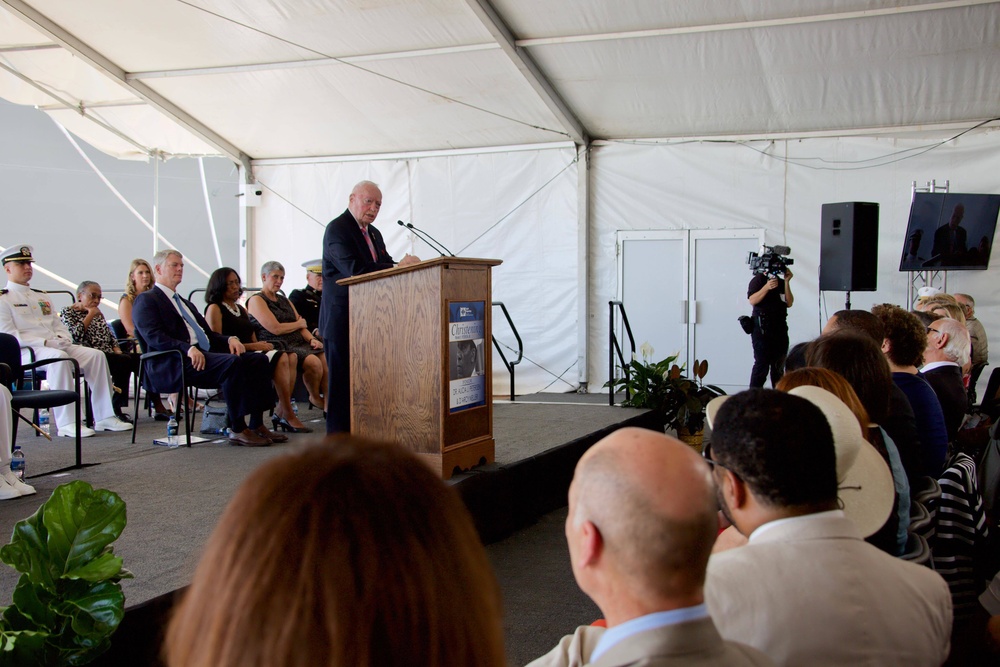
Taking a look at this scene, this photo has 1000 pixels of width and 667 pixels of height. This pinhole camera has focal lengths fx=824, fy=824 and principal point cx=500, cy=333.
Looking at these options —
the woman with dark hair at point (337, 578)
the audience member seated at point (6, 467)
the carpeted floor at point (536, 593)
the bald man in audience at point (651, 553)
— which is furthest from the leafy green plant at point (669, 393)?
the woman with dark hair at point (337, 578)

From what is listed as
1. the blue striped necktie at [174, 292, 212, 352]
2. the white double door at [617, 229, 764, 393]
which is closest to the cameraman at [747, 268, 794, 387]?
the white double door at [617, 229, 764, 393]

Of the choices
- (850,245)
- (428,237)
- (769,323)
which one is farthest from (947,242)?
(428,237)

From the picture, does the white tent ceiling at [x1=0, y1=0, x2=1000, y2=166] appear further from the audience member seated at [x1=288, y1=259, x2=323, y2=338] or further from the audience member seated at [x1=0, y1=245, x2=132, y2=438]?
the audience member seated at [x1=0, y1=245, x2=132, y2=438]

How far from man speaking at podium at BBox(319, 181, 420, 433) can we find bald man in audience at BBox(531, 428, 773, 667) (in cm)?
300

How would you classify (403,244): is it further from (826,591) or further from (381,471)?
(381,471)

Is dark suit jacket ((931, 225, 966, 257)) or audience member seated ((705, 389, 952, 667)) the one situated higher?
dark suit jacket ((931, 225, 966, 257))

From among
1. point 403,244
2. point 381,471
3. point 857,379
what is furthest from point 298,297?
point 381,471

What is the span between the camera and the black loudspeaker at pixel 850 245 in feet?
23.3

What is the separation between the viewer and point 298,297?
693 cm

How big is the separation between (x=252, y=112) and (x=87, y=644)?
733 cm

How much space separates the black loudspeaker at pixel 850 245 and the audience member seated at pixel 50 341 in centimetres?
589

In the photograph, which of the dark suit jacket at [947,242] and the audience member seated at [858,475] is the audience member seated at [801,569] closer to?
the audience member seated at [858,475]

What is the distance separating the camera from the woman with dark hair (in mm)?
539

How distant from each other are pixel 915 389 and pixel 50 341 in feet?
17.6
